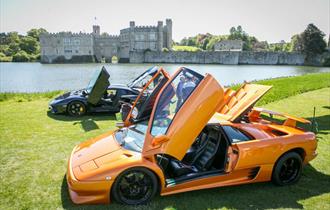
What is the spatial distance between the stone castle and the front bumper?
12005cm

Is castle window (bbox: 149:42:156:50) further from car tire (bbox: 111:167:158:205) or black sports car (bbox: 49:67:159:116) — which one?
car tire (bbox: 111:167:158:205)

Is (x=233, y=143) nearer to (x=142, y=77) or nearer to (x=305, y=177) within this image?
(x=305, y=177)

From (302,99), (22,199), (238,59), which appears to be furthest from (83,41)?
(22,199)

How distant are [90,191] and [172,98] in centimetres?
179

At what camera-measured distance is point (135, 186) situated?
4.61m

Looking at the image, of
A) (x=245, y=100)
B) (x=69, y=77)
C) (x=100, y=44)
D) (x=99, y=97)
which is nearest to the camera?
(x=245, y=100)

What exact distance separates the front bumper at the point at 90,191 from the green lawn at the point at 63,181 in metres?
0.13

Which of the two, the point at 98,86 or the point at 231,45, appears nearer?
the point at 98,86

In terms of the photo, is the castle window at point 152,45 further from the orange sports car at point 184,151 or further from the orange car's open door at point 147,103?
the orange sports car at point 184,151

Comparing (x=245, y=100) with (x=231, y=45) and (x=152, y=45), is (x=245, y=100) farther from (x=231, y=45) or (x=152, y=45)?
(x=231, y=45)

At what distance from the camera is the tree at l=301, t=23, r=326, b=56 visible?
309ft

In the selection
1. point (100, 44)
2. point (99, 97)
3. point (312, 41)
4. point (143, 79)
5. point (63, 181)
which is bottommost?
point (63, 181)

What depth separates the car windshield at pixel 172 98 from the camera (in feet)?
15.1

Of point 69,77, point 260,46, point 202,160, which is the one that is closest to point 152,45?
point 260,46
